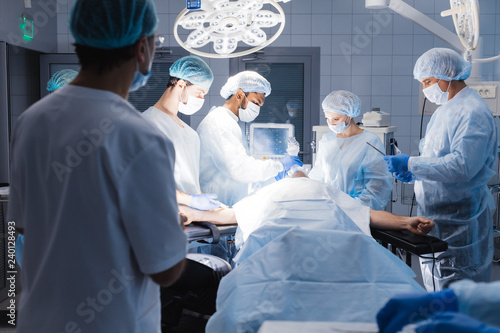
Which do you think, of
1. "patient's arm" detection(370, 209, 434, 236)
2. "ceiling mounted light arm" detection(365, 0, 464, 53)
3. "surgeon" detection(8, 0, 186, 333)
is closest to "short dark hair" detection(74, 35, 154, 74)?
"surgeon" detection(8, 0, 186, 333)

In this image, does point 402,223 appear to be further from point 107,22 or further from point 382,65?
point 382,65

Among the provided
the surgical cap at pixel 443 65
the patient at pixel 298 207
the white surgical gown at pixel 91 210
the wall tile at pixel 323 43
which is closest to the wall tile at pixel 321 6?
the wall tile at pixel 323 43

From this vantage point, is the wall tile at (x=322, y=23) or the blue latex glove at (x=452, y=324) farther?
the wall tile at (x=322, y=23)

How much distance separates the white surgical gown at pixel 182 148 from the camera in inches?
90.3

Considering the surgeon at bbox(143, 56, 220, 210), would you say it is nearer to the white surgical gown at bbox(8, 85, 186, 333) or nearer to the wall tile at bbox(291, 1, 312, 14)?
the white surgical gown at bbox(8, 85, 186, 333)

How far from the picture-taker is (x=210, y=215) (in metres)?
2.19

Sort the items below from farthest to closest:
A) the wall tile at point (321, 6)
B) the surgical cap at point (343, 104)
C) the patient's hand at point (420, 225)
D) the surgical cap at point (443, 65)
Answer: the wall tile at point (321, 6) → the surgical cap at point (343, 104) → the surgical cap at point (443, 65) → the patient's hand at point (420, 225)

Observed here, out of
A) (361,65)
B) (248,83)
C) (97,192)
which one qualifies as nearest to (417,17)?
(248,83)

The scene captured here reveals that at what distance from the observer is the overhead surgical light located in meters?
1.88

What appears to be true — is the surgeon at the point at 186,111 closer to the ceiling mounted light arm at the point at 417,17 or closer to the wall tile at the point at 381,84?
the ceiling mounted light arm at the point at 417,17

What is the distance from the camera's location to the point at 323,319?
1267mm

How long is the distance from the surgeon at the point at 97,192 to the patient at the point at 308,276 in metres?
0.44

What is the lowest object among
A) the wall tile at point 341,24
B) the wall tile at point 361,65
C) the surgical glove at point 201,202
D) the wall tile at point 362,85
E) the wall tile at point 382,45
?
the surgical glove at point 201,202

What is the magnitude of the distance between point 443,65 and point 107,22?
6.09ft
